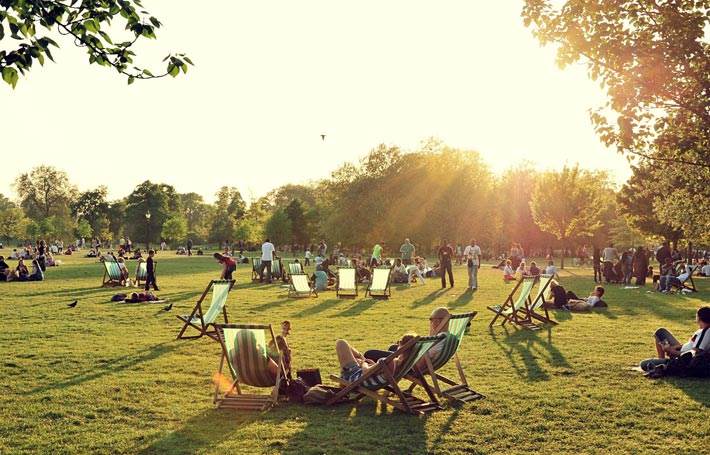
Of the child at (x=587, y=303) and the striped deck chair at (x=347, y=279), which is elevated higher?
the striped deck chair at (x=347, y=279)

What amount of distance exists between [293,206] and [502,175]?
2974cm

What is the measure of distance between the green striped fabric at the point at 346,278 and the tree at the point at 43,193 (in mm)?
102061

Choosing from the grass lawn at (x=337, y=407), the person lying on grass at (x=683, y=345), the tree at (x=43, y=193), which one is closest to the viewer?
the grass lawn at (x=337, y=407)

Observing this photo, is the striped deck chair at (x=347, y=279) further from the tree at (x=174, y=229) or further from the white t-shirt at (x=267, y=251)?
the tree at (x=174, y=229)

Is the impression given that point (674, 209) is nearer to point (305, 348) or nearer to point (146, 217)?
point (305, 348)

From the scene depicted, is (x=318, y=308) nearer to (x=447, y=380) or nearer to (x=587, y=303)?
(x=587, y=303)

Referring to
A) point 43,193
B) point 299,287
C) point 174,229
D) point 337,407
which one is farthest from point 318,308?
point 43,193

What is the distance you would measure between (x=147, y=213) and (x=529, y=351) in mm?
107604

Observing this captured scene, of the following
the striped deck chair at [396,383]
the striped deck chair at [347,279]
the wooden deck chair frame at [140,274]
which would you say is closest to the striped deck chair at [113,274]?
the wooden deck chair frame at [140,274]

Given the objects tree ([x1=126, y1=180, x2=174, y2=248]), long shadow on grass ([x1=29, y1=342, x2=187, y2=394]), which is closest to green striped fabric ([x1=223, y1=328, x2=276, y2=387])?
long shadow on grass ([x1=29, y1=342, x2=187, y2=394])

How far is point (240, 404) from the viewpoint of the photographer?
7590 millimetres

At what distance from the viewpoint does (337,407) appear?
7.68 m

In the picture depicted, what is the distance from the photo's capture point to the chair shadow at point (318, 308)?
16.8 m

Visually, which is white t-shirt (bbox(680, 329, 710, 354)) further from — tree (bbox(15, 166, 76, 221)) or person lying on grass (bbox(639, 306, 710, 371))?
tree (bbox(15, 166, 76, 221))
